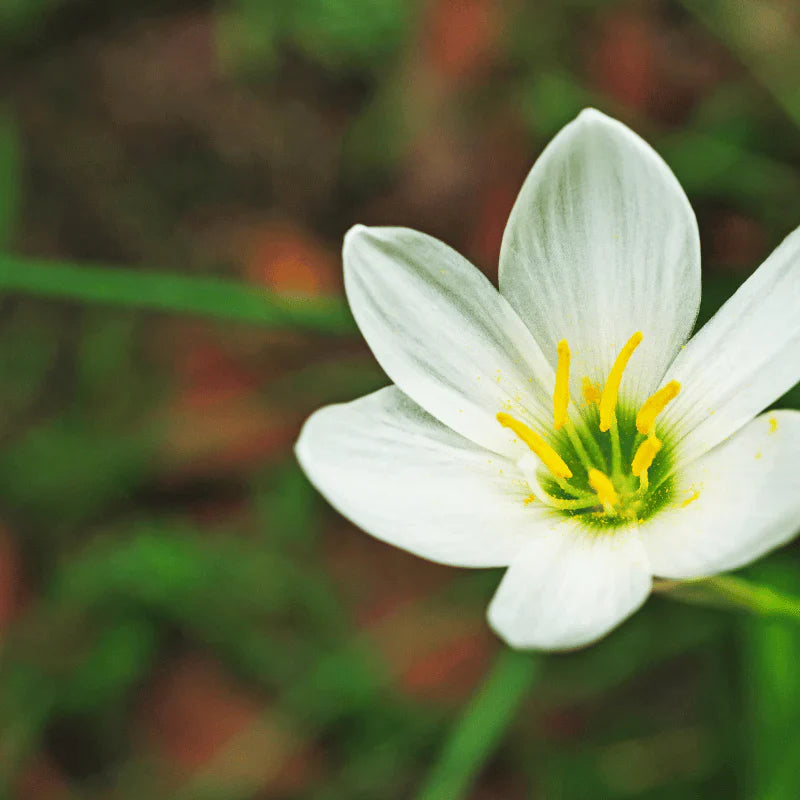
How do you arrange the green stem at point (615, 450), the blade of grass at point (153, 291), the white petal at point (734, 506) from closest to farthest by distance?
1. the white petal at point (734, 506)
2. the green stem at point (615, 450)
3. the blade of grass at point (153, 291)

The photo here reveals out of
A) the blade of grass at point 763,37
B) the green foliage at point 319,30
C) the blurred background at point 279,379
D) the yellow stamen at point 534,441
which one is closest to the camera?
the yellow stamen at point 534,441

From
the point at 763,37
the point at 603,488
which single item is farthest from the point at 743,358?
the point at 763,37

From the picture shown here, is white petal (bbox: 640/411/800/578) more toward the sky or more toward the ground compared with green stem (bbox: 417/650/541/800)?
more toward the sky

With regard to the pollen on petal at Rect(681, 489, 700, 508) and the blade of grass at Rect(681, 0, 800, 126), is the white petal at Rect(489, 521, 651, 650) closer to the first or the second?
the pollen on petal at Rect(681, 489, 700, 508)

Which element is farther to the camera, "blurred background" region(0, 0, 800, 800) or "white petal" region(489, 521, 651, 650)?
"blurred background" region(0, 0, 800, 800)

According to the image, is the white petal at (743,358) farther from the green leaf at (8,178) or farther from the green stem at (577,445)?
the green leaf at (8,178)

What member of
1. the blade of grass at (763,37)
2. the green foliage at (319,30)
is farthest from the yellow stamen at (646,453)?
the green foliage at (319,30)

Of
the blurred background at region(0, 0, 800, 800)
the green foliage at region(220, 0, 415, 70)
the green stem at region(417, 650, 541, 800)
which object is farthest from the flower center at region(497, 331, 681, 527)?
the green foliage at region(220, 0, 415, 70)
